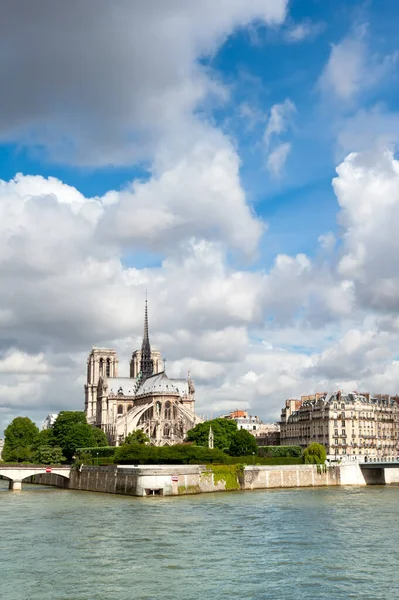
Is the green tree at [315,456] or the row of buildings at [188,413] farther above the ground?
the row of buildings at [188,413]

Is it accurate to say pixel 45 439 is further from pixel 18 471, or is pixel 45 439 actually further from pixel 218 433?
pixel 218 433

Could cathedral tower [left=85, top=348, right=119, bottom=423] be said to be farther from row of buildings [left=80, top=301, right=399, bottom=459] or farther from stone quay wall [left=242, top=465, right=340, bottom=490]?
stone quay wall [left=242, top=465, right=340, bottom=490]

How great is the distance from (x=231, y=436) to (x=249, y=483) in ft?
99.3

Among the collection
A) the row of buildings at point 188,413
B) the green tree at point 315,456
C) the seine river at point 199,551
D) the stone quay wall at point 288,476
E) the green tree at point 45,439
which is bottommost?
the seine river at point 199,551

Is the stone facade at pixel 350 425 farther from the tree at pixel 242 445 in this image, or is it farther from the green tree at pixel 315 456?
the green tree at pixel 315 456

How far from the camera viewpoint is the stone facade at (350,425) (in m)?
127

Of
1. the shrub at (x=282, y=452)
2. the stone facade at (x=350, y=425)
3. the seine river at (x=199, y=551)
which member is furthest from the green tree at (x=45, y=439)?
the seine river at (x=199, y=551)

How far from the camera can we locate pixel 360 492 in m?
77.4

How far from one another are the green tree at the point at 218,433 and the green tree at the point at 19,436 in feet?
90.6

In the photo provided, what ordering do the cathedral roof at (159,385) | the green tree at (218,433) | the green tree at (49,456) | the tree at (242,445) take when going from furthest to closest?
the cathedral roof at (159,385) → the green tree at (218,433) → the tree at (242,445) → the green tree at (49,456)

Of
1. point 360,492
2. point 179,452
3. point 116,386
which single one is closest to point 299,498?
point 360,492

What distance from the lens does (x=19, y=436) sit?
130875mm

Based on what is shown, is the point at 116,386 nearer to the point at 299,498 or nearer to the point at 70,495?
the point at 70,495

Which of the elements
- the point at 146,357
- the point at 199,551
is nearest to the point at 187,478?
the point at 199,551
